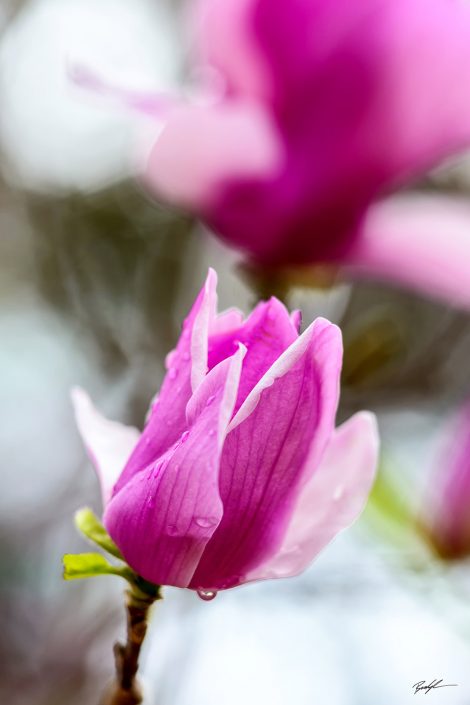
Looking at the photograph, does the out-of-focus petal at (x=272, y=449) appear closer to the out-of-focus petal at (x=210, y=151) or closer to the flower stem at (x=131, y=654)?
the flower stem at (x=131, y=654)

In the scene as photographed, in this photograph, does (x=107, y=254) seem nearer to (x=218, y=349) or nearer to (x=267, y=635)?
(x=267, y=635)

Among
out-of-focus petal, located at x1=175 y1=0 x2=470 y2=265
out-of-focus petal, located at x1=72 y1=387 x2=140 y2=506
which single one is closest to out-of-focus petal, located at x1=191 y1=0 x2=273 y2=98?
out-of-focus petal, located at x1=175 y1=0 x2=470 y2=265

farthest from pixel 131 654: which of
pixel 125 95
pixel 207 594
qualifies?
pixel 125 95

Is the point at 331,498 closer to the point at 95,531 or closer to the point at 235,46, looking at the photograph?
the point at 95,531

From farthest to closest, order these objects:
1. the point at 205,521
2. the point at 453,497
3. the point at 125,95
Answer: the point at 453,497 → the point at 125,95 → the point at 205,521

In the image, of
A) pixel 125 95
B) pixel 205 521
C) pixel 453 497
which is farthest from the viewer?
→ pixel 453 497

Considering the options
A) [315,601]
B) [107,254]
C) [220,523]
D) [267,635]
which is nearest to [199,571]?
[220,523]
